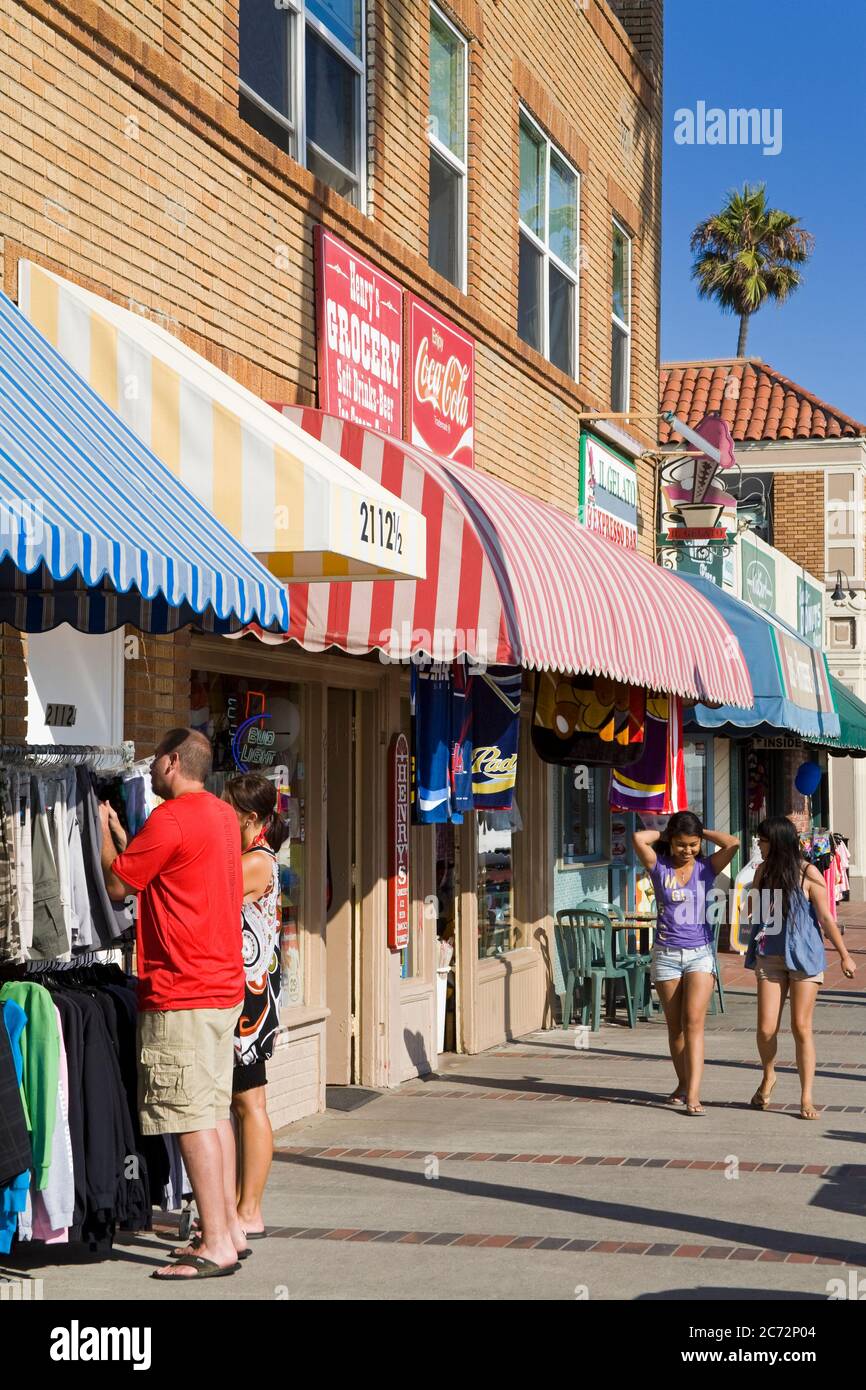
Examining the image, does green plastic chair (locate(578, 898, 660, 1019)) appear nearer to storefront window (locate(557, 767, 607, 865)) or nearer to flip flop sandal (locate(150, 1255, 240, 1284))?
storefront window (locate(557, 767, 607, 865))

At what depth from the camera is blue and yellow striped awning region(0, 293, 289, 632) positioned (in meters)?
5.56

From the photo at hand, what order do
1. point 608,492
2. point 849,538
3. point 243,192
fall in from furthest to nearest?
1. point 849,538
2. point 608,492
3. point 243,192

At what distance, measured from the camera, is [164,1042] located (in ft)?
21.6

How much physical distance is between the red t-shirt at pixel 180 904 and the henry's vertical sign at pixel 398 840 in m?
4.96

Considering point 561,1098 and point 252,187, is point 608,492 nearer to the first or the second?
point 561,1098

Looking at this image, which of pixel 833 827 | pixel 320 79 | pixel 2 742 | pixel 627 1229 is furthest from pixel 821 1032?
pixel 833 827

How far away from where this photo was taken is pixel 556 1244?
7.31 m

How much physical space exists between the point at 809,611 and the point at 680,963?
19362 mm

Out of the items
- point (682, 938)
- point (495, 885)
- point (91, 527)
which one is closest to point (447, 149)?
point (495, 885)

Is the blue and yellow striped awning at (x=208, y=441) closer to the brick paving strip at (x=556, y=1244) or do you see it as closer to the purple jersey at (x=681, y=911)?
the brick paving strip at (x=556, y=1244)

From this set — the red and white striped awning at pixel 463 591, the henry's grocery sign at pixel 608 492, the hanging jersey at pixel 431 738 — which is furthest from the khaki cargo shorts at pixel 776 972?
the henry's grocery sign at pixel 608 492

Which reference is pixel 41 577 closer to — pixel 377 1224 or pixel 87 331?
pixel 87 331

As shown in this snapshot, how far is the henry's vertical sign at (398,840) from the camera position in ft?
38.1

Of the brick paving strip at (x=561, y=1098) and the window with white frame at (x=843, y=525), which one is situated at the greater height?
the window with white frame at (x=843, y=525)
